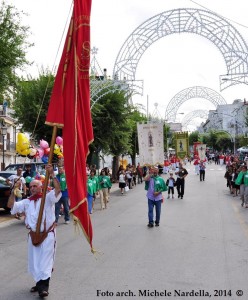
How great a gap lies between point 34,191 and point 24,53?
13785 millimetres

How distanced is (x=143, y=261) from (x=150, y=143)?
9295 mm

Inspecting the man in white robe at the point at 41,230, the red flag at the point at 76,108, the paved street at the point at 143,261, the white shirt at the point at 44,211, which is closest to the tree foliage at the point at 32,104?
the paved street at the point at 143,261

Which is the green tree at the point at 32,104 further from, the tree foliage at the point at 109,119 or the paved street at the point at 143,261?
the paved street at the point at 143,261

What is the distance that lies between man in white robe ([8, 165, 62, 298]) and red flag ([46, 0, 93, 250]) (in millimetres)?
369

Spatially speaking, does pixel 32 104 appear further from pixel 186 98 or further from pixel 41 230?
pixel 186 98

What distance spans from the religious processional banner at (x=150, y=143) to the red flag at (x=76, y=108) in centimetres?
1089

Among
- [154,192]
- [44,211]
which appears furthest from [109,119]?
[44,211]

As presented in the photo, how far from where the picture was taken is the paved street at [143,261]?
→ 21.2ft

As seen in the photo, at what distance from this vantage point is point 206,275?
7.23 metres

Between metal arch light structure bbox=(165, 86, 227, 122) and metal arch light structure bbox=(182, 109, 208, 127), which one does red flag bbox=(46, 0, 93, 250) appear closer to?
metal arch light structure bbox=(165, 86, 227, 122)

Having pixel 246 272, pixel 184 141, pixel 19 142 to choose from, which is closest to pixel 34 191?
pixel 246 272

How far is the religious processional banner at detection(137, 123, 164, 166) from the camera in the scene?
17.3 meters

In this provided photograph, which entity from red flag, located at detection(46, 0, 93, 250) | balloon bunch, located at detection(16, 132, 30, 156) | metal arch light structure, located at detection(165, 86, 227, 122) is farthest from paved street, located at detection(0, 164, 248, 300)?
metal arch light structure, located at detection(165, 86, 227, 122)

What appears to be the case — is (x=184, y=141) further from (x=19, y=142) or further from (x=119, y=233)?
(x=119, y=233)
